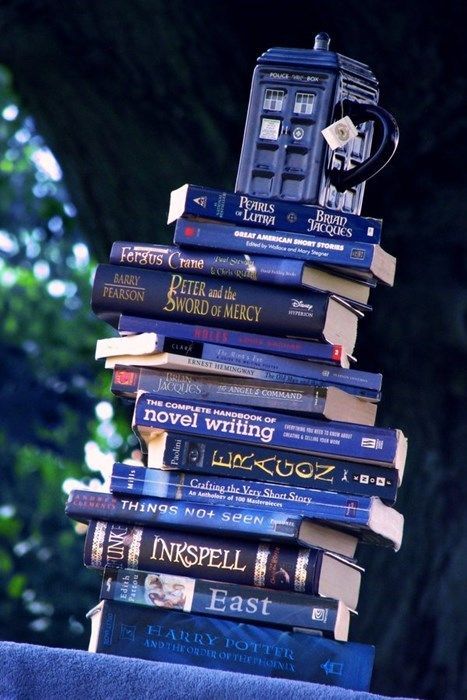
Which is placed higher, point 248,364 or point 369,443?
point 248,364

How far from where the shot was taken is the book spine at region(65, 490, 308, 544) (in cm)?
303

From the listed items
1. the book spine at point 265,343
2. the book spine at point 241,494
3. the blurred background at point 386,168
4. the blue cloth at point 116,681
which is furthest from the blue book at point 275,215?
the blurred background at point 386,168

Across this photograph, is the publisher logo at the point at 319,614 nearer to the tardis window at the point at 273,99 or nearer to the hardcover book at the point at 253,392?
the hardcover book at the point at 253,392

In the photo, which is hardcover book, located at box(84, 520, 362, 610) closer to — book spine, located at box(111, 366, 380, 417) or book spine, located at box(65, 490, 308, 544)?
book spine, located at box(65, 490, 308, 544)

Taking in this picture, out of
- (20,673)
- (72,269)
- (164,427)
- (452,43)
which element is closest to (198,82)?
(452,43)

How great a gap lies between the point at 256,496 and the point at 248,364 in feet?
0.87

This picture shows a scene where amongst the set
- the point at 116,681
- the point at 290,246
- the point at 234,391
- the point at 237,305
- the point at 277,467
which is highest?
the point at 290,246

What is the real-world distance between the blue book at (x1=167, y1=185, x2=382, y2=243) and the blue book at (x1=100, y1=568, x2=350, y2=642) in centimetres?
72

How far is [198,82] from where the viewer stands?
5.32m

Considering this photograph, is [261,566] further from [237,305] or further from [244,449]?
[237,305]

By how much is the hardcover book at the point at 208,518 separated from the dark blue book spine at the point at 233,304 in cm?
37

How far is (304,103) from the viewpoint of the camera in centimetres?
344

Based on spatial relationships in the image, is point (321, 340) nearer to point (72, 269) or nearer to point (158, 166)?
point (158, 166)

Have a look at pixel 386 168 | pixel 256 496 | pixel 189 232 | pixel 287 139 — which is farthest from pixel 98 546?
pixel 386 168
